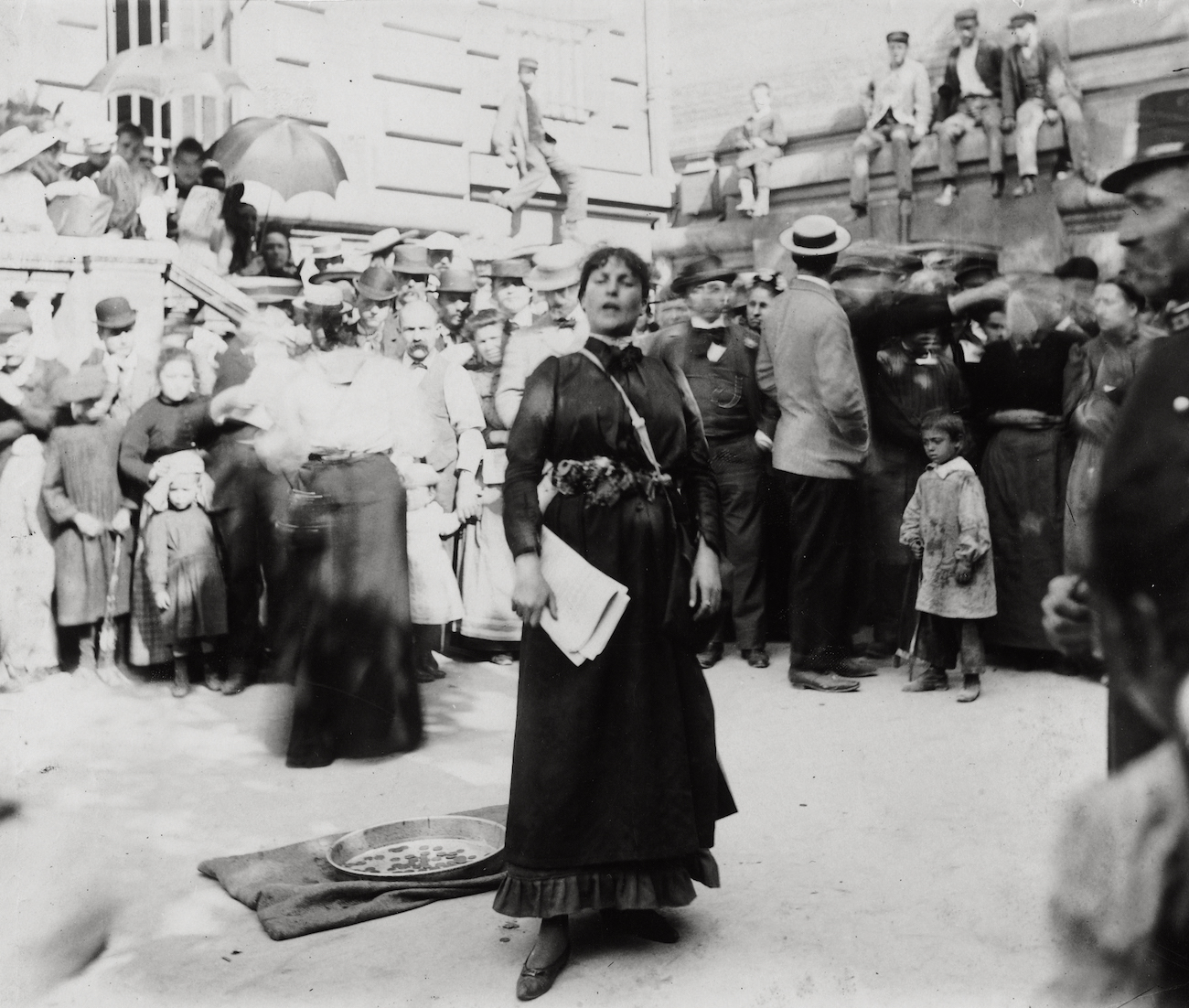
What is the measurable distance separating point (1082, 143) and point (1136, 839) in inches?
177

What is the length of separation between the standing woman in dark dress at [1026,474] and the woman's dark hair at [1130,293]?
0.44 metres

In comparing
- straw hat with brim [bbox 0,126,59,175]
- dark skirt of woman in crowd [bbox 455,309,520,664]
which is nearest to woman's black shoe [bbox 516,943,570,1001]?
dark skirt of woman in crowd [bbox 455,309,520,664]

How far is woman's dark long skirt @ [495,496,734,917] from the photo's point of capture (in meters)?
3.24

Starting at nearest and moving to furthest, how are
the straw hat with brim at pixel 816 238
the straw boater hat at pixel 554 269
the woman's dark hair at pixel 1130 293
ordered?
the woman's dark hair at pixel 1130 293, the straw hat with brim at pixel 816 238, the straw boater hat at pixel 554 269

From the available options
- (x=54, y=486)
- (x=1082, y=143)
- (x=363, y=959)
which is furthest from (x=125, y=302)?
(x=1082, y=143)

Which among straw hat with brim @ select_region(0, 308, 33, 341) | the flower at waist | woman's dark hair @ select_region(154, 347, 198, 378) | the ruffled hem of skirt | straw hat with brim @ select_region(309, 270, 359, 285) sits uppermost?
straw hat with brim @ select_region(309, 270, 359, 285)

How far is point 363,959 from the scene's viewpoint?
3406mm

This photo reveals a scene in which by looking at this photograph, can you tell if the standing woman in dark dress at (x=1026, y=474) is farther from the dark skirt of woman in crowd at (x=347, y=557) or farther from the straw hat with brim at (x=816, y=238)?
the dark skirt of woman in crowd at (x=347, y=557)

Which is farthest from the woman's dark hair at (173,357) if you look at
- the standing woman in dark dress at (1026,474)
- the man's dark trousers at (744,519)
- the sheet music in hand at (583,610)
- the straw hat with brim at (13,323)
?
the standing woman in dark dress at (1026,474)

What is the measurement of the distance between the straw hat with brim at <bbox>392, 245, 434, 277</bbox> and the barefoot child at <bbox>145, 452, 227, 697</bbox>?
1.44 m

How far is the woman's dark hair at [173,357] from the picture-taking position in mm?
6137

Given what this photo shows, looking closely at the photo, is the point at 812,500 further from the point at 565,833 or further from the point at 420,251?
the point at 565,833

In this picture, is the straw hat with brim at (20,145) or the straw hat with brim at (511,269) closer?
the straw hat with brim at (20,145)

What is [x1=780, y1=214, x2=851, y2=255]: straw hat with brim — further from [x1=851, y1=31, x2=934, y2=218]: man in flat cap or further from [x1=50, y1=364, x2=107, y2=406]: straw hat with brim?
[x1=50, y1=364, x2=107, y2=406]: straw hat with brim
